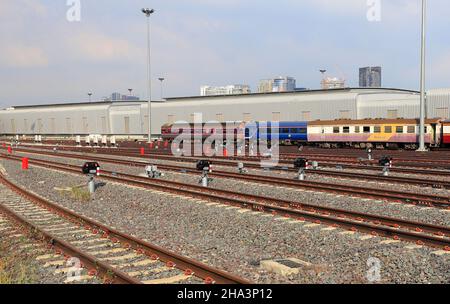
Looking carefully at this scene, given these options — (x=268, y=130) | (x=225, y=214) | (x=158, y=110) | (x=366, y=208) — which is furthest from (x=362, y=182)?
(x=158, y=110)

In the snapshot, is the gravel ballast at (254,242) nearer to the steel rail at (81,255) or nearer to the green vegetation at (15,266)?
the steel rail at (81,255)

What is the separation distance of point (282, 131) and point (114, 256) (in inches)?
1744

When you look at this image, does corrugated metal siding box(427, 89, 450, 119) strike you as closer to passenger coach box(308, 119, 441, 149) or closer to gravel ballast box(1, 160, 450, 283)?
passenger coach box(308, 119, 441, 149)

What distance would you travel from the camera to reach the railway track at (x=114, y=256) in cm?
809

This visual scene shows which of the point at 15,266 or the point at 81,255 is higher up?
the point at 81,255

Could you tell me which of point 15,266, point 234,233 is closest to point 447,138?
point 234,233

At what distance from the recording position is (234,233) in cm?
1202

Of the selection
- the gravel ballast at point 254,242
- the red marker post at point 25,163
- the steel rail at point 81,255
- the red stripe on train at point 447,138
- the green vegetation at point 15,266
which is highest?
the red stripe on train at point 447,138

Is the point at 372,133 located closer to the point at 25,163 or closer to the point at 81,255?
the point at 25,163

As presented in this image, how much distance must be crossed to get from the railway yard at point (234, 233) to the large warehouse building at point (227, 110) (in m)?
33.4

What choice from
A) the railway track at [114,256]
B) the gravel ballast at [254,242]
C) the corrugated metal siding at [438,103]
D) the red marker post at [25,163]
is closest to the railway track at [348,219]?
the gravel ballast at [254,242]

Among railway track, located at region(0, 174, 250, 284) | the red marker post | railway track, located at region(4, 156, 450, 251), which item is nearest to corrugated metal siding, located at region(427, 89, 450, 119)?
railway track, located at region(4, 156, 450, 251)

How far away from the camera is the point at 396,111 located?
52094mm

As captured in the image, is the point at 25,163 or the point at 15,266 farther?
the point at 25,163
